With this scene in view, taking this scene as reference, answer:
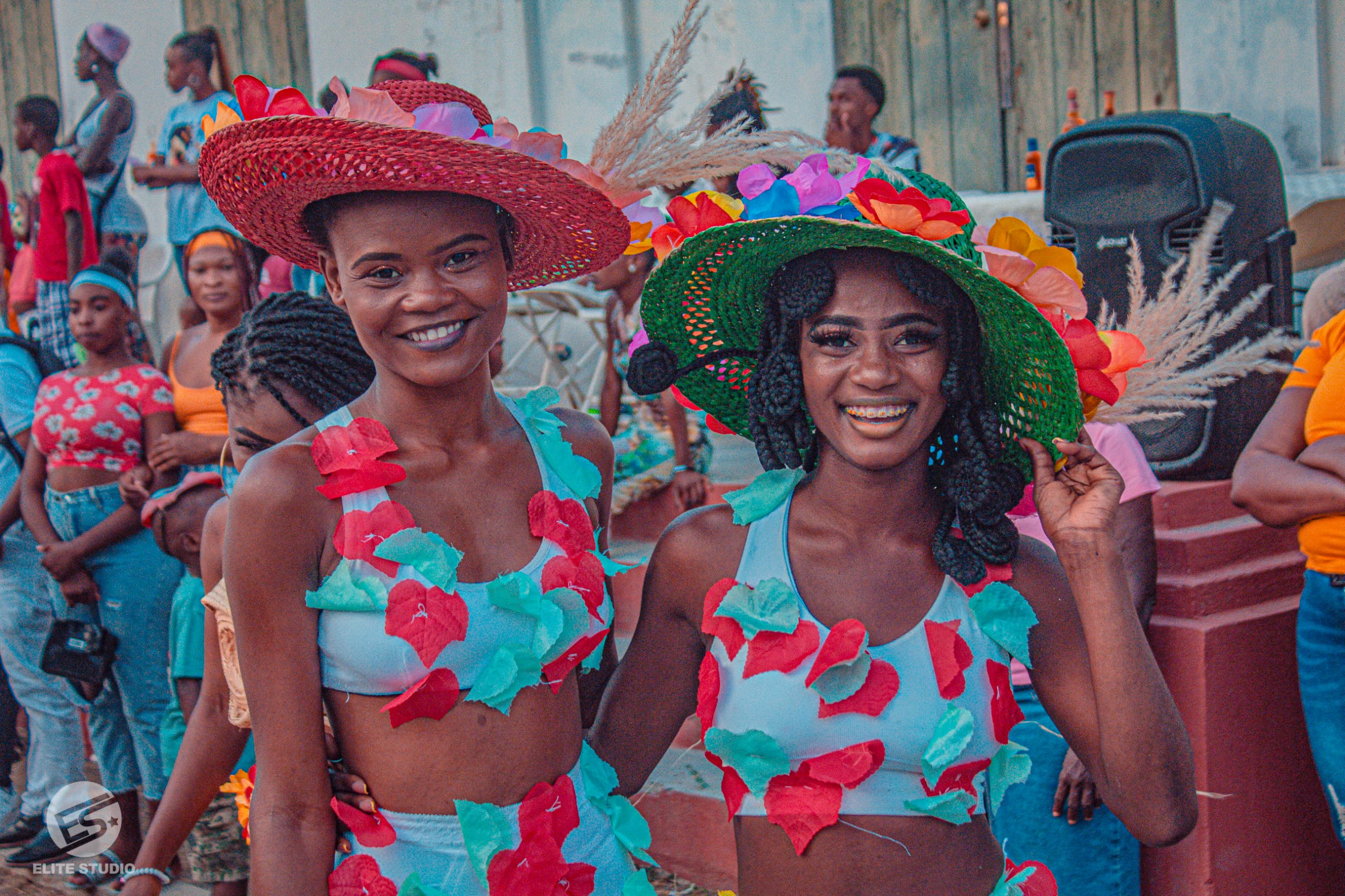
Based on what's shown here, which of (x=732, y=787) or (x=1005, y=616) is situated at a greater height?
(x=1005, y=616)

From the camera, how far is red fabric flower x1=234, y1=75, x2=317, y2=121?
5.73ft

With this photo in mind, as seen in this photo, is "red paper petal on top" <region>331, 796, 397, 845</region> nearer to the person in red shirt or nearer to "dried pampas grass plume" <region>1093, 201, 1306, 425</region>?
"dried pampas grass plume" <region>1093, 201, 1306, 425</region>

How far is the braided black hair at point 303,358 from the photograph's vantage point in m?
2.43

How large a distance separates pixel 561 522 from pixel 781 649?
1.37 feet

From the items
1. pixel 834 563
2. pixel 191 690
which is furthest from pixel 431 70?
pixel 834 563

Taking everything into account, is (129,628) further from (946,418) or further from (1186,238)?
(1186,238)

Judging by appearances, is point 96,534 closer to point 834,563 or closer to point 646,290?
point 646,290

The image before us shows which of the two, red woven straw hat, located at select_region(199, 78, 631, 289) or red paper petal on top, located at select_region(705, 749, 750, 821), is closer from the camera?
red woven straw hat, located at select_region(199, 78, 631, 289)

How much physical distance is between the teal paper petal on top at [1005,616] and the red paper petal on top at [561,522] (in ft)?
2.13

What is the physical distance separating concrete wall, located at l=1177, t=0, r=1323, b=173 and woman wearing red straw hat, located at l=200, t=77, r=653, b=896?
5.11 m

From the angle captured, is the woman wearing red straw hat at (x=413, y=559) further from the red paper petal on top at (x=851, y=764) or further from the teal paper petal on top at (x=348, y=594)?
the red paper petal on top at (x=851, y=764)

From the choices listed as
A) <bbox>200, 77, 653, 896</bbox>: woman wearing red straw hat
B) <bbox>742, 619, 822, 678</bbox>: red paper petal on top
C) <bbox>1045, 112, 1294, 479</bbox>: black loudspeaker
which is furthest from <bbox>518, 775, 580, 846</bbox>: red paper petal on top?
<bbox>1045, 112, 1294, 479</bbox>: black loudspeaker

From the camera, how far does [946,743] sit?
1.79 metres

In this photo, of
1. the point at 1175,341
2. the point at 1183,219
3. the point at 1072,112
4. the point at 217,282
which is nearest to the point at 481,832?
the point at 1175,341
